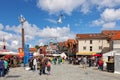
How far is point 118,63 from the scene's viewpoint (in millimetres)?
33125

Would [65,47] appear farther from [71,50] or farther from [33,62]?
[33,62]

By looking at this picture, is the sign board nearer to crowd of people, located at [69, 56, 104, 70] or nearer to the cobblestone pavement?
the cobblestone pavement

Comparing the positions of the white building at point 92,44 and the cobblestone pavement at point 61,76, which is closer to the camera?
the cobblestone pavement at point 61,76

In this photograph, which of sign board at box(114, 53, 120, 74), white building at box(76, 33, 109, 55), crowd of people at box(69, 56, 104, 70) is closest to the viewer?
sign board at box(114, 53, 120, 74)

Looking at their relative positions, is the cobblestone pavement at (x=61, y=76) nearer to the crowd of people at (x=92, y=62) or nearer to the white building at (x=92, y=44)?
the crowd of people at (x=92, y=62)

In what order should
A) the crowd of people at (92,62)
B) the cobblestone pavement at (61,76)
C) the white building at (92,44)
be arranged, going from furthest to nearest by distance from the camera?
1. the white building at (92,44)
2. the crowd of people at (92,62)
3. the cobblestone pavement at (61,76)

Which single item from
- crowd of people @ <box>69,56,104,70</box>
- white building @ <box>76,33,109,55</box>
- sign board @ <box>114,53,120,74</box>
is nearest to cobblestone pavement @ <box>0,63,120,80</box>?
sign board @ <box>114,53,120,74</box>

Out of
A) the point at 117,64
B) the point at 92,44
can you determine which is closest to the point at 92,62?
the point at 117,64

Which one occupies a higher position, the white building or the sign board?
the white building

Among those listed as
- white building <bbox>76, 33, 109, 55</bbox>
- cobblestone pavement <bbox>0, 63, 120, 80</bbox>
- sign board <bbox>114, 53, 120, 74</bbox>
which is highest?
white building <bbox>76, 33, 109, 55</bbox>

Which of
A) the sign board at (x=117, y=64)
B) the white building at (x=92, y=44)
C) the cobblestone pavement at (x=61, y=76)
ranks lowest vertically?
the cobblestone pavement at (x=61, y=76)

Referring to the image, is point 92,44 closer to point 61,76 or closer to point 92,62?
point 92,62

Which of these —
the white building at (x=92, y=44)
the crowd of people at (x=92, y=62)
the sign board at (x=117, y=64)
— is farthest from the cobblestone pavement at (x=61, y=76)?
the white building at (x=92, y=44)

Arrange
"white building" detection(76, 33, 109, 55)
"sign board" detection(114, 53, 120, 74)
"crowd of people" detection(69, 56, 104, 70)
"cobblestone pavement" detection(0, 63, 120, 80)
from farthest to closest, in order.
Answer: "white building" detection(76, 33, 109, 55) → "crowd of people" detection(69, 56, 104, 70) → "sign board" detection(114, 53, 120, 74) → "cobblestone pavement" detection(0, 63, 120, 80)
